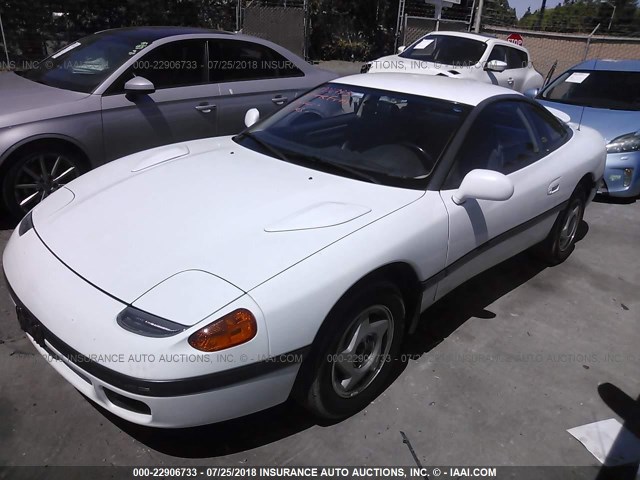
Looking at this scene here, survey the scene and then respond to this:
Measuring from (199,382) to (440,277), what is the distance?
1431mm

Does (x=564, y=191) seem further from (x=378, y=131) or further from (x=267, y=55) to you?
(x=267, y=55)

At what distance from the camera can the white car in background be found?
358 inches

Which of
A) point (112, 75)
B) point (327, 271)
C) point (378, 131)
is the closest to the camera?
point (327, 271)

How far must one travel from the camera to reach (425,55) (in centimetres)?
984

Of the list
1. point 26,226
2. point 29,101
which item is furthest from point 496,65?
point 26,226

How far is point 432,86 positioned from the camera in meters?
3.39

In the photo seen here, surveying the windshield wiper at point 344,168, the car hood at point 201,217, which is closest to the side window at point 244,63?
the car hood at point 201,217

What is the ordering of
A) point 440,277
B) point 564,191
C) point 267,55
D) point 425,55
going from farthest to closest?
point 425,55, point 267,55, point 564,191, point 440,277

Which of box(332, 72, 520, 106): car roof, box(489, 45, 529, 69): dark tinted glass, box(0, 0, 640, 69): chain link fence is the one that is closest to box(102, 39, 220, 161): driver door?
box(332, 72, 520, 106): car roof

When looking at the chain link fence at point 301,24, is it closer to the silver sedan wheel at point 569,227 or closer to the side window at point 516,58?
the side window at point 516,58

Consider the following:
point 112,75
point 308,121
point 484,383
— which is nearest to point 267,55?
point 112,75

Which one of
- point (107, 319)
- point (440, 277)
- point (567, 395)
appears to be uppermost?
point (107, 319)

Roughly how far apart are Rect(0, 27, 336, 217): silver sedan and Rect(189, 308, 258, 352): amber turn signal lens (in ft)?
9.84

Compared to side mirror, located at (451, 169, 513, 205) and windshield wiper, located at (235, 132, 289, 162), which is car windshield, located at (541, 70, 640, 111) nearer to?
side mirror, located at (451, 169, 513, 205)
